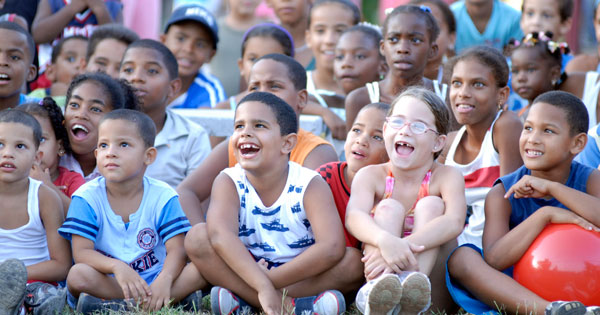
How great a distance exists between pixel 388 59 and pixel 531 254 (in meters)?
2.23

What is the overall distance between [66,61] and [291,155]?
113 inches

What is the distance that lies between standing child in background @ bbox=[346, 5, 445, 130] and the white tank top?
2209 millimetres

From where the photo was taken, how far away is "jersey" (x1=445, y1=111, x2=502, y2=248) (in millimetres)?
4500

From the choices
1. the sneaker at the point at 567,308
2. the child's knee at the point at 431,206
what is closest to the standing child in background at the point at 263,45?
the child's knee at the point at 431,206

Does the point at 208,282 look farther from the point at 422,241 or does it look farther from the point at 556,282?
the point at 556,282

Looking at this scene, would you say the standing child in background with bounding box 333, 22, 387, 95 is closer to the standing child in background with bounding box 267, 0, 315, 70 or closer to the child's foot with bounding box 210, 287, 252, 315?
the standing child in background with bounding box 267, 0, 315, 70

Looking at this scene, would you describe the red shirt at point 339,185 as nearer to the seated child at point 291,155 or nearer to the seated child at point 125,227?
the seated child at point 291,155

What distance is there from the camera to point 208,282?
3.83m

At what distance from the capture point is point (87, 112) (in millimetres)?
4660

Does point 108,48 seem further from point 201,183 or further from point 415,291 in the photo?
point 415,291

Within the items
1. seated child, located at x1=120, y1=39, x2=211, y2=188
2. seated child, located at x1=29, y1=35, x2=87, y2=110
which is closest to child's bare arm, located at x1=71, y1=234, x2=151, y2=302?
seated child, located at x1=120, y1=39, x2=211, y2=188

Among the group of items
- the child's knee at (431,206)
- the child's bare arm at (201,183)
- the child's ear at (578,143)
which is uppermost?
the child's ear at (578,143)

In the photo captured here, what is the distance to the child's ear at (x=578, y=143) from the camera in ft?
12.5

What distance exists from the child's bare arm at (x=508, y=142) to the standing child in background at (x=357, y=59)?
1.64 metres
